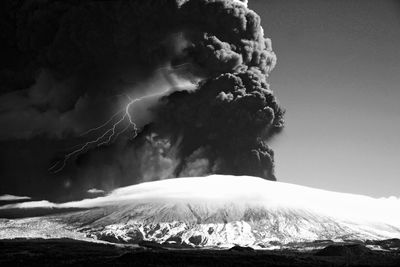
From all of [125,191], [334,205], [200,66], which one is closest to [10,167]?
[125,191]

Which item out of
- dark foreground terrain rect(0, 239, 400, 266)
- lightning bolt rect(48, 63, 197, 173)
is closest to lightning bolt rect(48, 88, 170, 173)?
lightning bolt rect(48, 63, 197, 173)

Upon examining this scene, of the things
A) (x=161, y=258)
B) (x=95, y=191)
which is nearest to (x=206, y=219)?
(x=95, y=191)

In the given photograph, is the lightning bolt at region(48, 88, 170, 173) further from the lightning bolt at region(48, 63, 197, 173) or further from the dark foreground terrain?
the dark foreground terrain

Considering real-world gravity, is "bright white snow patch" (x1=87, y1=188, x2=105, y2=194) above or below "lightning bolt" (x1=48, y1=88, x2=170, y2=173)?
below

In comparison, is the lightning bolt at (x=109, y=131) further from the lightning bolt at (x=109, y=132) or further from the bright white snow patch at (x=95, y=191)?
the bright white snow patch at (x=95, y=191)

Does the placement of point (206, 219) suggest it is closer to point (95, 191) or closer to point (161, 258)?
point (95, 191)

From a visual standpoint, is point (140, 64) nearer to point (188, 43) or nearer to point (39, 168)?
point (188, 43)

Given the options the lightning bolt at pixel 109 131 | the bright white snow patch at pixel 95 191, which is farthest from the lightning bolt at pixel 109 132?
the bright white snow patch at pixel 95 191
